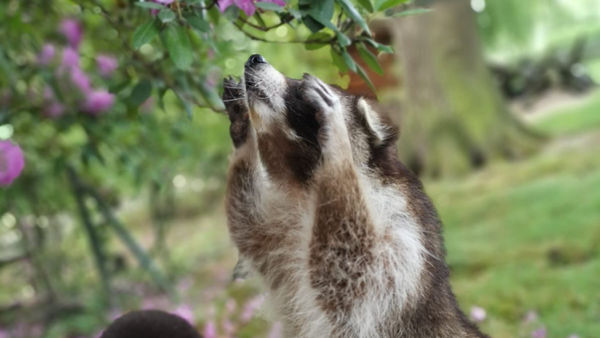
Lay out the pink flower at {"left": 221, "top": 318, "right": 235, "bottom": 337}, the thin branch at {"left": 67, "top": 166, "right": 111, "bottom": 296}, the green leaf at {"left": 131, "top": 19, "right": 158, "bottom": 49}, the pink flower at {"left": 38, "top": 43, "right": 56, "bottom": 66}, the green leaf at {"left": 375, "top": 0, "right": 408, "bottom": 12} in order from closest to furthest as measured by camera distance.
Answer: the green leaf at {"left": 131, "top": 19, "right": 158, "bottom": 49}
the green leaf at {"left": 375, "top": 0, "right": 408, "bottom": 12}
the pink flower at {"left": 38, "top": 43, "right": 56, "bottom": 66}
the pink flower at {"left": 221, "top": 318, "right": 235, "bottom": 337}
the thin branch at {"left": 67, "top": 166, "right": 111, "bottom": 296}

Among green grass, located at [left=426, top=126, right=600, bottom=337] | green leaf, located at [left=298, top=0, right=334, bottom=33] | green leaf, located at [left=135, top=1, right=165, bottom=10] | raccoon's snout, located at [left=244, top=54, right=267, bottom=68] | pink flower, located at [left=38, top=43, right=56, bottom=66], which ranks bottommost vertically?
green grass, located at [left=426, top=126, right=600, bottom=337]

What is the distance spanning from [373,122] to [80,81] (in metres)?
1.81

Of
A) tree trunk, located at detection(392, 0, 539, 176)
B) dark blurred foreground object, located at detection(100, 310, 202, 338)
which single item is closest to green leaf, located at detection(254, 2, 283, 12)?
dark blurred foreground object, located at detection(100, 310, 202, 338)

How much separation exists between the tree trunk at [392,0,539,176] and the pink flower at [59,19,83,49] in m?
6.11

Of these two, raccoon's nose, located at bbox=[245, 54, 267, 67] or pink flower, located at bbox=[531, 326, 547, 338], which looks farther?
pink flower, located at bbox=[531, 326, 547, 338]

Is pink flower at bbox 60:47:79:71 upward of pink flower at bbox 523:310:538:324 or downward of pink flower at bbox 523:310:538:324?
upward

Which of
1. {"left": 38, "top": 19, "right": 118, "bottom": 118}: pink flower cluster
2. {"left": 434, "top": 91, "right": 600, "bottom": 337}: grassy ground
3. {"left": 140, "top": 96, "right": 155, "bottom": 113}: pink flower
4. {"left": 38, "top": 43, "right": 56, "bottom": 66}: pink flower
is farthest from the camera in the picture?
{"left": 434, "top": 91, "right": 600, "bottom": 337}: grassy ground

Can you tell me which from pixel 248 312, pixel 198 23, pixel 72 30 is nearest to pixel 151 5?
pixel 198 23

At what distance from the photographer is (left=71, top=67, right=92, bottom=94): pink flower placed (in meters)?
3.18

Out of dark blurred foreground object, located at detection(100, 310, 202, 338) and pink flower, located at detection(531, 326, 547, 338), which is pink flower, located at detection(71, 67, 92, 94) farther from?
pink flower, located at detection(531, 326, 547, 338)

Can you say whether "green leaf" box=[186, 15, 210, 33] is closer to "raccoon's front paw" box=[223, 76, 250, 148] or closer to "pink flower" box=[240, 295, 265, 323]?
"raccoon's front paw" box=[223, 76, 250, 148]

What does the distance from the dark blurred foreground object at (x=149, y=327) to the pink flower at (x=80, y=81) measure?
1.27 meters

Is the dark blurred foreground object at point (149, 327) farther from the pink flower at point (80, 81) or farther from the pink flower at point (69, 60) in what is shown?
the pink flower at point (69, 60)

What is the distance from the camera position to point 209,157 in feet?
25.5
